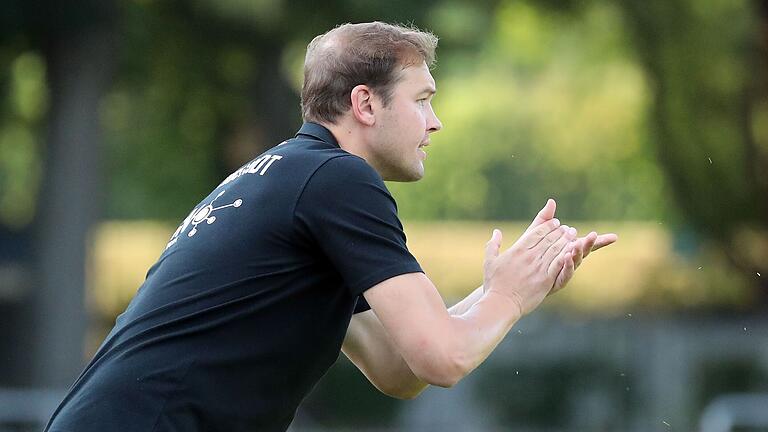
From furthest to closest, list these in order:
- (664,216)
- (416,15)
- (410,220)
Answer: (410,220) < (664,216) < (416,15)

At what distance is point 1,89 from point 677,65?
7594 mm

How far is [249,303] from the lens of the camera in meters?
3.68

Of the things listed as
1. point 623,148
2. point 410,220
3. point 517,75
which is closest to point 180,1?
point 623,148

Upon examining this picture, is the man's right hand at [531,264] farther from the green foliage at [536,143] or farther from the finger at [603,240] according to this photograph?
the green foliage at [536,143]

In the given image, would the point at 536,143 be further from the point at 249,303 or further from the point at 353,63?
the point at 249,303

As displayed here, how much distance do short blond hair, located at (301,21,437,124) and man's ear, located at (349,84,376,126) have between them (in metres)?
0.02

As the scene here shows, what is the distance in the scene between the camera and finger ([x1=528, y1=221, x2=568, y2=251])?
3908 millimetres

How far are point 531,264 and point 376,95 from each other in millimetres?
639

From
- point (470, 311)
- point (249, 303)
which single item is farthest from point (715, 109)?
point (249, 303)

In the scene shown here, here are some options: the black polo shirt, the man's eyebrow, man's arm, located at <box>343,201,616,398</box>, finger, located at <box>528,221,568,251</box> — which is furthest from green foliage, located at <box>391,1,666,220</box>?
the black polo shirt

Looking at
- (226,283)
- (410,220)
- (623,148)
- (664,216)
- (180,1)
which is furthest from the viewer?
(410,220)

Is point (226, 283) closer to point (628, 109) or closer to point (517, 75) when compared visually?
point (628, 109)

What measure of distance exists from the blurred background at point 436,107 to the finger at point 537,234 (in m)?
8.01

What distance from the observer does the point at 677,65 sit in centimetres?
1612
